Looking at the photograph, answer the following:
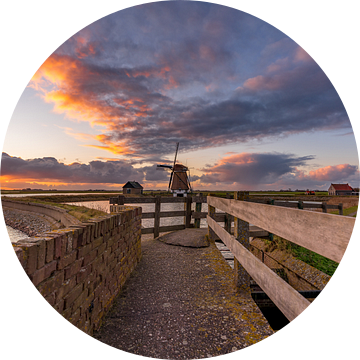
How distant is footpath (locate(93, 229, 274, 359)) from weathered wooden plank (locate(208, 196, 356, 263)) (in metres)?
1.83

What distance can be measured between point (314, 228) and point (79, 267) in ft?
8.33

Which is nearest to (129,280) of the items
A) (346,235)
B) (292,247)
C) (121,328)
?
(121,328)

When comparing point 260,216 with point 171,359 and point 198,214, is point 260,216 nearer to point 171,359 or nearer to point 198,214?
point 171,359

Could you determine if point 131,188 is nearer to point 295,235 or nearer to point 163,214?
point 163,214

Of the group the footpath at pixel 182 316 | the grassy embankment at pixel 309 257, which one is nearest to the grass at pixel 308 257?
the grassy embankment at pixel 309 257

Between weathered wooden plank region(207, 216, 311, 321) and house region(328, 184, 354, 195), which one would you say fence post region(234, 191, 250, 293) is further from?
house region(328, 184, 354, 195)

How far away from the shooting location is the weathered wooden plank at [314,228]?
4.07 feet

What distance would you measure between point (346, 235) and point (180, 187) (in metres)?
53.7

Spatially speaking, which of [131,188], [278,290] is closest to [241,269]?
[278,290]

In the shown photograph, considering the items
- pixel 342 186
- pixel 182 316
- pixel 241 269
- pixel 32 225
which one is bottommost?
pixel 32 225

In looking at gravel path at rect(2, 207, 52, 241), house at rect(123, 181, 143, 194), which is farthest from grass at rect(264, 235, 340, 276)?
house at rect(123, 181, 143, 194)

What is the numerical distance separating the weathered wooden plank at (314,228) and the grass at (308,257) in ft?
19.4

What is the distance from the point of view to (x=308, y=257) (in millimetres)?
7285

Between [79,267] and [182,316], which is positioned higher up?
[79,267]
